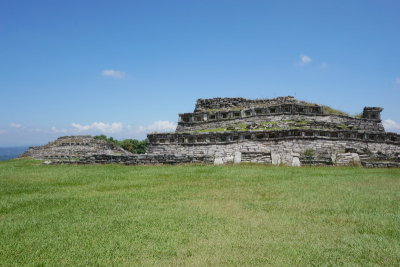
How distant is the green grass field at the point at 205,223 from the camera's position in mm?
6242

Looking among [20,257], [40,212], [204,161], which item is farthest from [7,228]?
[204,161]

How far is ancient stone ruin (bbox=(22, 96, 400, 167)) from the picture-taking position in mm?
23000

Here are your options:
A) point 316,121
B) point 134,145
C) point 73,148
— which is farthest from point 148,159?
point 134,145

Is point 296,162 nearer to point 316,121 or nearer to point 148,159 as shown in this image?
point 316,121

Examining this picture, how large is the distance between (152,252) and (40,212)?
561cm

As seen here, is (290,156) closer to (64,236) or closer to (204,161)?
(204,161)

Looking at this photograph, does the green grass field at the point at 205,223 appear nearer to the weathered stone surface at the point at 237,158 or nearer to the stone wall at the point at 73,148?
the weathered stone surface at the point at 237,158

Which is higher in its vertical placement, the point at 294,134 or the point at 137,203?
the point at 294,134

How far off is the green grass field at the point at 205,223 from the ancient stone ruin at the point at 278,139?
8.49 metres

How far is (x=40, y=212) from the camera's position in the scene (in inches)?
396

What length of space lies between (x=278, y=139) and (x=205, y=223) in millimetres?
19705

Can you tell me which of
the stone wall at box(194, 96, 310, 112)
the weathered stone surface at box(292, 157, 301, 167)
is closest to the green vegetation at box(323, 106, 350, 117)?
the stone wall at box(194, 96, 310, 112)

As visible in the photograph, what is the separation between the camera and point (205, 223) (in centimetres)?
823

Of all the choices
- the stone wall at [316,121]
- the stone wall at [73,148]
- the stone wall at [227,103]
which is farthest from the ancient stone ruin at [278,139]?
the stone wall at [73,148]
